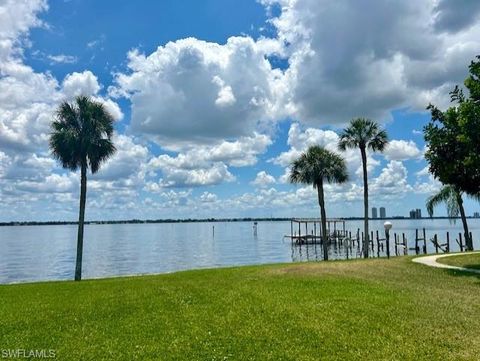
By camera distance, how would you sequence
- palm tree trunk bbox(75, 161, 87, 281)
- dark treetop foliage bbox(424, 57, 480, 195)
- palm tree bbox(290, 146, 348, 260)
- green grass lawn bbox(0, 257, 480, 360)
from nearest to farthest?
1. green grass lawn bbox(0, 257, 480, 360)
2. dark treetop foliage bbox(424, 57, 480, 195)
3. palm tree trunk bbox(75, 161, 87, 281)
4. palm tree bbox(290, 146, 348, 260)

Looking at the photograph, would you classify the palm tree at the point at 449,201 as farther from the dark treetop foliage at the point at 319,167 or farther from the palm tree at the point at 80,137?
the palm tree at the point at 80,137

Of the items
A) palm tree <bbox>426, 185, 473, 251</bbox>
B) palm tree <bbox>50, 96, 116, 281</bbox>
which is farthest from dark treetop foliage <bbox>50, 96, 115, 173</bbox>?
palm tree <bbox>426, 185, 473, 251</bbox>

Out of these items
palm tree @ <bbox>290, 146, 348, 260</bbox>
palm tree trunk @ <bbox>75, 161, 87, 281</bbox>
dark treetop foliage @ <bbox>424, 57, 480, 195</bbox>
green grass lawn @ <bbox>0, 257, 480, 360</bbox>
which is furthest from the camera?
palm tree @ <bbox>290, 146, 348, 260</bbox>

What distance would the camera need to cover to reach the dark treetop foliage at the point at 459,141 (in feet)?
66.9

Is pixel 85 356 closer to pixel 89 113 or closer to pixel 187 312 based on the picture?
pixel 187 312

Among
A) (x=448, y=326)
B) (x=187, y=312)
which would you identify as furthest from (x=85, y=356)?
(x=448, y=326)

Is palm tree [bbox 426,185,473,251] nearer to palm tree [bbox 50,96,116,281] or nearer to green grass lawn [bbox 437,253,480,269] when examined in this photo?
green grass lawn [bbox 437,253,480,269]

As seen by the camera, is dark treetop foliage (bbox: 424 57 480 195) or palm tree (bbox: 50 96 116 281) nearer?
dark treetop foliage (bbox: 424 57 480 195)

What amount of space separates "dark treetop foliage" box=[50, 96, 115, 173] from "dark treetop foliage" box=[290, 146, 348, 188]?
16340 mm

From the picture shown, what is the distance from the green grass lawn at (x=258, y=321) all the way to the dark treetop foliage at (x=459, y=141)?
6.39 metres

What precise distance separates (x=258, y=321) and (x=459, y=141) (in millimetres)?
16212

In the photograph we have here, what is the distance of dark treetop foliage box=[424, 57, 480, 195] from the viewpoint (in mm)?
20406

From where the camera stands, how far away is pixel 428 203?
4625 centimetres

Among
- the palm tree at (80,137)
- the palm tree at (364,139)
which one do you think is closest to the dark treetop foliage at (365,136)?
the palm tree at (364,139)
